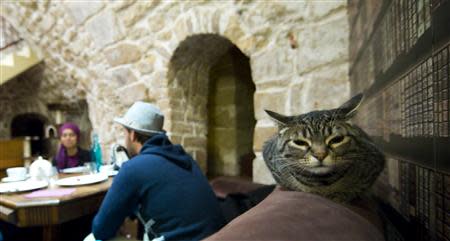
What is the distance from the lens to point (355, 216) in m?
0.59

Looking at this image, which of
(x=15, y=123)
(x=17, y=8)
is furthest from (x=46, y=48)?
(x=15, y=123)

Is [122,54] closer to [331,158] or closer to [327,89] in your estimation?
[327,89]

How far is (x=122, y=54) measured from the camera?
2.56 metres

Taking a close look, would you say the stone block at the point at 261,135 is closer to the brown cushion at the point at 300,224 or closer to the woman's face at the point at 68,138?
the brown cushion at the point at 300,224

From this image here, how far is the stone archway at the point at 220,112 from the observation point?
2541mm

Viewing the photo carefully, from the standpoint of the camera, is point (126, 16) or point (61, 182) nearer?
point (61, 182)

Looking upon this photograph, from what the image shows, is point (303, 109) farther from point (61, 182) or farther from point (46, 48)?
point (46, 48)

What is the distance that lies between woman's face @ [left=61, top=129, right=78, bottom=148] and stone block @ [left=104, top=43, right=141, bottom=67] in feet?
2.42

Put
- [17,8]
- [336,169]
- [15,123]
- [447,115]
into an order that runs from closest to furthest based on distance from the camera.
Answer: [447,115] → [336,169] → [17,8] → [15,123]

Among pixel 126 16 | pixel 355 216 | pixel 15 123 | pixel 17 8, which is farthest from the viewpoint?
pixel 15 123

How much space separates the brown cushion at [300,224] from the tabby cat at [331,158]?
0.11m

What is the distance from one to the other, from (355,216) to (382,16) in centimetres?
64

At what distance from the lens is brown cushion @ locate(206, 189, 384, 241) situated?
0.46 metres

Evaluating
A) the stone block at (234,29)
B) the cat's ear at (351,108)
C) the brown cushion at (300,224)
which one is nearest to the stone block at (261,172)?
the stone block at (234,29)
